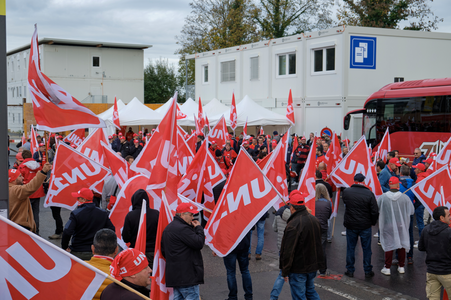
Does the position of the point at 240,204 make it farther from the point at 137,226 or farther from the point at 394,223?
the point at 394,223

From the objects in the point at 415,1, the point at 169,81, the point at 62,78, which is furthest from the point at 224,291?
the point at 169,81

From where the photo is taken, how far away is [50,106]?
17.7 ft

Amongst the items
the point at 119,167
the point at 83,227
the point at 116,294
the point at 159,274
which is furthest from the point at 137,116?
the point at 116,294

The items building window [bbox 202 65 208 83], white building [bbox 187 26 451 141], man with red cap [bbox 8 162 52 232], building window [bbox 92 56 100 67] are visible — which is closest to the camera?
man with red cap [bbox 8 162 52 232]

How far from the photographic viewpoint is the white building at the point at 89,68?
52.2 meters

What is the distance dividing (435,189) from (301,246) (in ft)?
11.6

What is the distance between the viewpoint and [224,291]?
7.27m

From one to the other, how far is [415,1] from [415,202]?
34963 mm

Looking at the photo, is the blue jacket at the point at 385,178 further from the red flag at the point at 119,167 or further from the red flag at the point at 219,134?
→ the red flag at the point at 219,134

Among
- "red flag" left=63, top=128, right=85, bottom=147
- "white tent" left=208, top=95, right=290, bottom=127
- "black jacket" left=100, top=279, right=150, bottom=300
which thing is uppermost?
"white tent" left=208, top=95, right=290, bottom=127

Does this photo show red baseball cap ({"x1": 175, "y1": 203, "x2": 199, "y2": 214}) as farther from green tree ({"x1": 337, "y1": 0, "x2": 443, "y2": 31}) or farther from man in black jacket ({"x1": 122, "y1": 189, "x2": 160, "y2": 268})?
green tree ({"x1": 337, "y1": 0, "x2": 443, "y2": 31})

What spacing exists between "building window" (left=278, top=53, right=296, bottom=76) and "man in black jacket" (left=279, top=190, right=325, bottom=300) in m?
21.9

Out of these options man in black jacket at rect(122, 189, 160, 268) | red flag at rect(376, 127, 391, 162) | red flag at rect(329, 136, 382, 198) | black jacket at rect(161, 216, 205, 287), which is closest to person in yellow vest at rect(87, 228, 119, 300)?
black jacket at rect(161, 216, 205, 287)

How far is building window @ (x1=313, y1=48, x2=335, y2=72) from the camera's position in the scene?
24.3 metres
